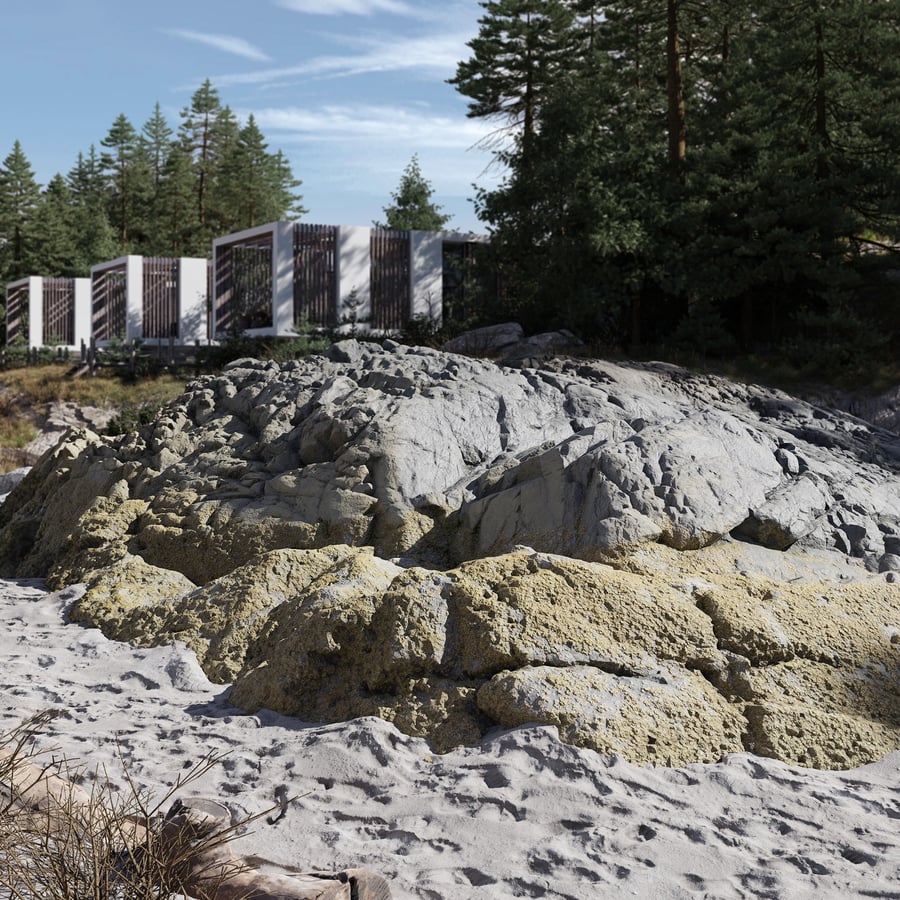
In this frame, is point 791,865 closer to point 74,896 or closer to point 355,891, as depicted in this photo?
point 355,891

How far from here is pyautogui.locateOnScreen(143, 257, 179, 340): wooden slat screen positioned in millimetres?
32688

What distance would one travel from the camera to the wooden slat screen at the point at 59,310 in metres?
38.6

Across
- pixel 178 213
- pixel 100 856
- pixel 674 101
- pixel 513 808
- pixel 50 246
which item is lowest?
pixel 513 808

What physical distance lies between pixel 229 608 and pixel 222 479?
2545mm

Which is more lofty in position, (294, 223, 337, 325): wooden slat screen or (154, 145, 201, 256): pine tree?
(154, 145, 201, 256): pine tree

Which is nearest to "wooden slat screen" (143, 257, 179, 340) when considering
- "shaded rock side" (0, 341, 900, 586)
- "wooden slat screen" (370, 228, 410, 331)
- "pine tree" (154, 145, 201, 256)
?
"wooden slat screen" (370, 228, 410, 331)

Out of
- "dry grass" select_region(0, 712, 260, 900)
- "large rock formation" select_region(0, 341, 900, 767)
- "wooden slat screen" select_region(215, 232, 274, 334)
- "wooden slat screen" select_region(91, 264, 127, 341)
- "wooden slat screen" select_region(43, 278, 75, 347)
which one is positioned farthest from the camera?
"wooden slat screen" select_region(43, 278, 75, 347)

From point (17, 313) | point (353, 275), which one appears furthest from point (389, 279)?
point (17, 313)

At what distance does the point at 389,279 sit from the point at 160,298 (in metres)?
10.7

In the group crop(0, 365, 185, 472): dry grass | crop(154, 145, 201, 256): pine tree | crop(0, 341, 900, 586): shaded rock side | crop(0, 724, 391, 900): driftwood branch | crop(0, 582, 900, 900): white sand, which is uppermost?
crop(154, 145, 201, 256): pine tree

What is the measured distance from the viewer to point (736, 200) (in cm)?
1884

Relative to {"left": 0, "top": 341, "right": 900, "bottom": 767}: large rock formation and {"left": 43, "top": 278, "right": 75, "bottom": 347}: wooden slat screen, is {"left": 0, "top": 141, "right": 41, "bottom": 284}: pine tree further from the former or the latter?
{"left": 0, "top": 341, "right": 900, "bottom": 767}: large rock formation

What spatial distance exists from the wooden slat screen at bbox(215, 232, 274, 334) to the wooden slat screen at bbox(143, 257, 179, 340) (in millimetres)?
4704

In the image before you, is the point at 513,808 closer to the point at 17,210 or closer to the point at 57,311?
the point at 57,311
